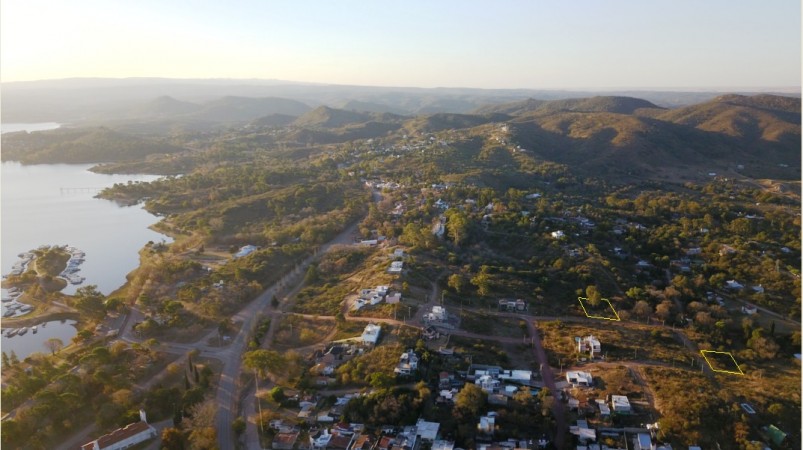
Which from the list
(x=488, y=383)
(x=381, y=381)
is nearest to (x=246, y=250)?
(x=381, y=381)

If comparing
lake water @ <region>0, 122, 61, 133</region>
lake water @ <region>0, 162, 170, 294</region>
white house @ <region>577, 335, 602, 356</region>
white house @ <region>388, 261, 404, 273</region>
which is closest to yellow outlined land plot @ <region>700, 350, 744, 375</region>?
white house @ <region>577, 335, 602, 356</region>

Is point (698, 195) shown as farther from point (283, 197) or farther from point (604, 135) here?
point (283, 197)

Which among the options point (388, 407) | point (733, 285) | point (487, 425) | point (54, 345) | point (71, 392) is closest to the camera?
point (487, 425)

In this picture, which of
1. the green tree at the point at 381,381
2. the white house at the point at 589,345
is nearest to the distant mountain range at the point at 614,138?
the white house at the point at 589,345

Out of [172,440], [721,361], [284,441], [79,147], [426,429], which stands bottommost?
[284,441]

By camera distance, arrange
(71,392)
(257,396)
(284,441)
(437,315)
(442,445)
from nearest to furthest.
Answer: (442,445), (284,441), (71,392), (257,396), (437,315)

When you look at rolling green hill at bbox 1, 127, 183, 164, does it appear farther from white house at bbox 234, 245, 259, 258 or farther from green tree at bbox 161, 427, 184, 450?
green tree at bbox 161, 427, 184, 450

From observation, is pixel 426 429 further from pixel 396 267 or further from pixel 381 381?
pixel 396 267

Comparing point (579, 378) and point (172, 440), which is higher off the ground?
point (579, 378)

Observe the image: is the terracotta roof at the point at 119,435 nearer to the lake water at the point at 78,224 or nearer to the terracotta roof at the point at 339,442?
the terracotta roof at the point at 339,442
